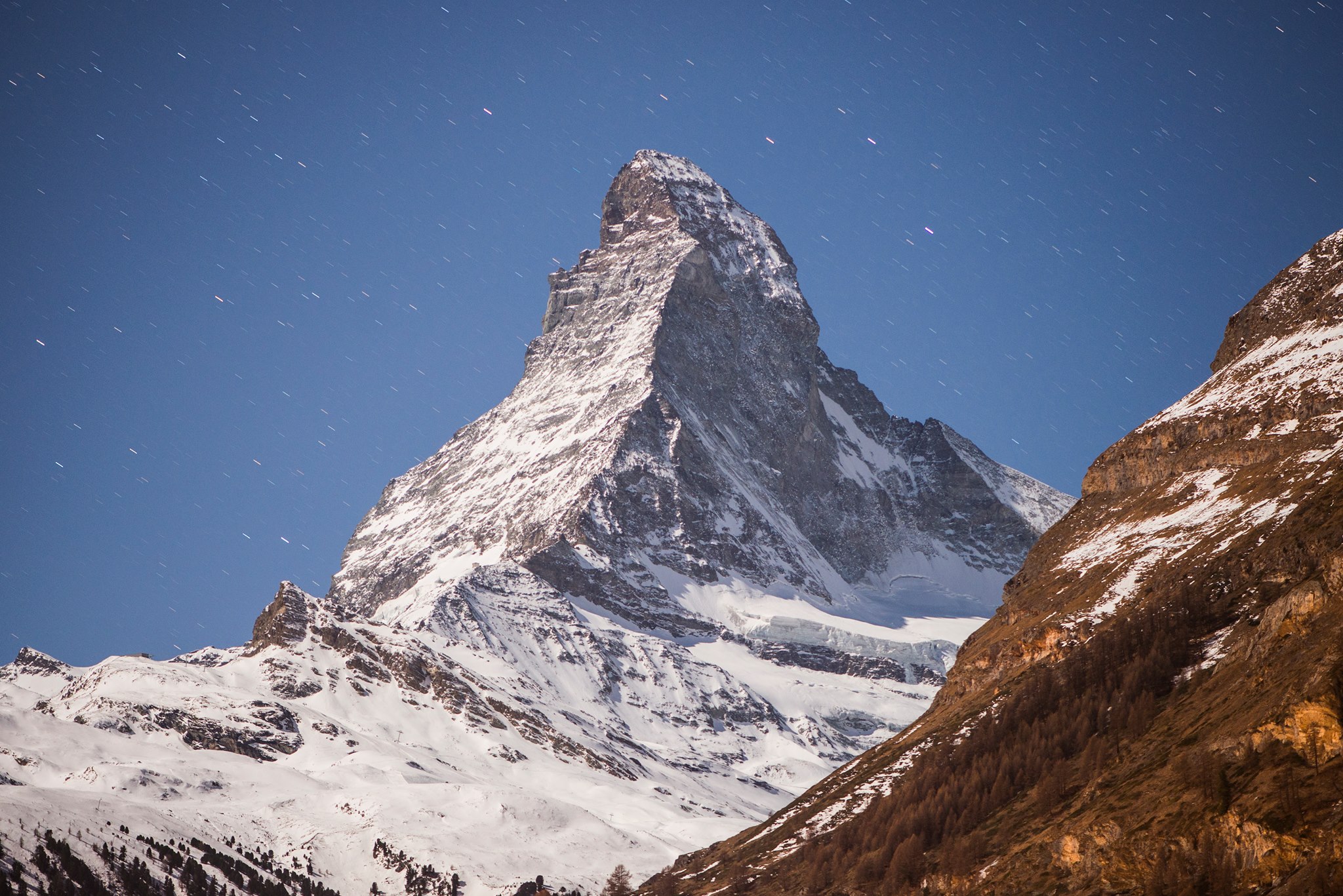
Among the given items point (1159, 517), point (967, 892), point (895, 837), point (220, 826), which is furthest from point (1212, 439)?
point (220, 826)

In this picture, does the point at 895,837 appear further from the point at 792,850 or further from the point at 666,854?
the point at 666,854

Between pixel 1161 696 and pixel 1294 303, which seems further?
pixel 1294 303

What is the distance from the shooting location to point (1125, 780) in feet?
230

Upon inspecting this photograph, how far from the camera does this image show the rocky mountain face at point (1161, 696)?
56.3 meters

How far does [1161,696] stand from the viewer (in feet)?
257

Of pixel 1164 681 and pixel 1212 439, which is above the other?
pixel 1212 439

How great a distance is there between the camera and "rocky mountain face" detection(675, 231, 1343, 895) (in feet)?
185

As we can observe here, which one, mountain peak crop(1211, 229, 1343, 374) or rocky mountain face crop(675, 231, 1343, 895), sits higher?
mountain peak crop(1211, 229, 1343, 374)

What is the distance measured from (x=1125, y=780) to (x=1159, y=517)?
134 ft

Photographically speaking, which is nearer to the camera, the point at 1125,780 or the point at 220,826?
the point at 1125,780

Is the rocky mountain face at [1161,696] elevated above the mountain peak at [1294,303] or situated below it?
below

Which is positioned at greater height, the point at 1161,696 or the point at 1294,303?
the point at 1294,303

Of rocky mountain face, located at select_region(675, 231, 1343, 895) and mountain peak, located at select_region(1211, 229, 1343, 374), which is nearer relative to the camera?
rocky mountain face, located at select_region(675, 231, 1343, 895)

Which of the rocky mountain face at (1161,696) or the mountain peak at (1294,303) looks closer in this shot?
the rocky mountain face at (1161,696)
